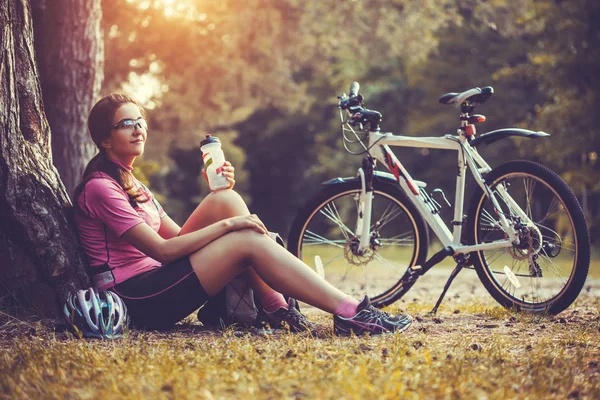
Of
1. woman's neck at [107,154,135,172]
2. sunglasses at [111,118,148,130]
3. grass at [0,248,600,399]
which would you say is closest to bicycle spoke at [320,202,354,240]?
grass at [0,248,600,399]

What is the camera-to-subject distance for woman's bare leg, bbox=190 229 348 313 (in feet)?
13.5

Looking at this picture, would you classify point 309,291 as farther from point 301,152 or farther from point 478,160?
point 301,152

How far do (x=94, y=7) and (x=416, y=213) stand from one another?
310 cm

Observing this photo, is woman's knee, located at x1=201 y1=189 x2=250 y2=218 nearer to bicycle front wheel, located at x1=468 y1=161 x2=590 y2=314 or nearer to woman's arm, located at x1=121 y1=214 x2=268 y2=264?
woman's arm, located at x1=121 y1=214 x2=268 y2=264

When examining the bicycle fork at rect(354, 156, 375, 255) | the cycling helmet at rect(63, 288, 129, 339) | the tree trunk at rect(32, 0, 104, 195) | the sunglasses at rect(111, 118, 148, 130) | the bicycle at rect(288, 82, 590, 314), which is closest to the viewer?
the cycling helmet at rect(63, 288, 129, 339)

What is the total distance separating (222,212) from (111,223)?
0.60 m

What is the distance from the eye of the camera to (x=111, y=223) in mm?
4137

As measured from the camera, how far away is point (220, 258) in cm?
414

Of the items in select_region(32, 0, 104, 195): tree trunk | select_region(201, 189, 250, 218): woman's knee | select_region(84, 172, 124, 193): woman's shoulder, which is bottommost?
select_region(201, 189, 250, 218): woman's knee

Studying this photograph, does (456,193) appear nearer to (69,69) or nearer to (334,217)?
(334,217)

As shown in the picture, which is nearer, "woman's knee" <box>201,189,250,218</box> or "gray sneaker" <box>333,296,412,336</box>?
"gray sneaker" <box>333,296,412,336</box>

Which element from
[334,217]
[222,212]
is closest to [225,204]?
[222,212]

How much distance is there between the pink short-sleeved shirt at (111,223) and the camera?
13.6ft

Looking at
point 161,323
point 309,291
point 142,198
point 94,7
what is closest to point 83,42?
point 94,7
